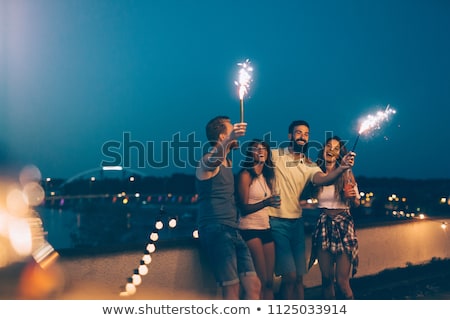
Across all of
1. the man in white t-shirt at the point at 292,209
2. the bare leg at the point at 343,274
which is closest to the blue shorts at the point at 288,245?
the man in white t-shirt at the point at 292,209

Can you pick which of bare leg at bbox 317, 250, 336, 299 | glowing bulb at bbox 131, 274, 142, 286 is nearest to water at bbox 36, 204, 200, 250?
bare leg at bbox 317, 250, 336, 299

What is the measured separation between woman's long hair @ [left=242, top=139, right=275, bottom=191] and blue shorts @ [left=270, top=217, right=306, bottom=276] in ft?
1.41

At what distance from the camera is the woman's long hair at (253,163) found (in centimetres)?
525

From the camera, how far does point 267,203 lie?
516 centimetres

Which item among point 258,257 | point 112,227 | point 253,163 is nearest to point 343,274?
point 258,257

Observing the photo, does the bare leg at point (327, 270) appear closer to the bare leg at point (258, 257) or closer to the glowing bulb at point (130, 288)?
the bare leg at point (258, 257)

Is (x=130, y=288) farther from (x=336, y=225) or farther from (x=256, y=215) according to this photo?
(x=336, y=225)

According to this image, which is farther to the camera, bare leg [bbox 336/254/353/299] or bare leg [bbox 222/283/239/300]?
bare leg [bbox 336/254/353/299]

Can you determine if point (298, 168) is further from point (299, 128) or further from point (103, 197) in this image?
point (103, 197)

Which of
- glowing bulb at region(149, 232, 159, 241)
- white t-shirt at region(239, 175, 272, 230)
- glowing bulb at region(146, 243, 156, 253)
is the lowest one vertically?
glowing bulb at region(146, 243, 156, 253)

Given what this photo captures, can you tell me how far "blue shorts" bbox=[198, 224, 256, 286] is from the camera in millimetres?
4848

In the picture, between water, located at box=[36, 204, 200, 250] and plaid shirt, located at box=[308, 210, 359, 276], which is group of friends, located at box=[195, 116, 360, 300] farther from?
water, located at box=[36, 204, 200, 250]
